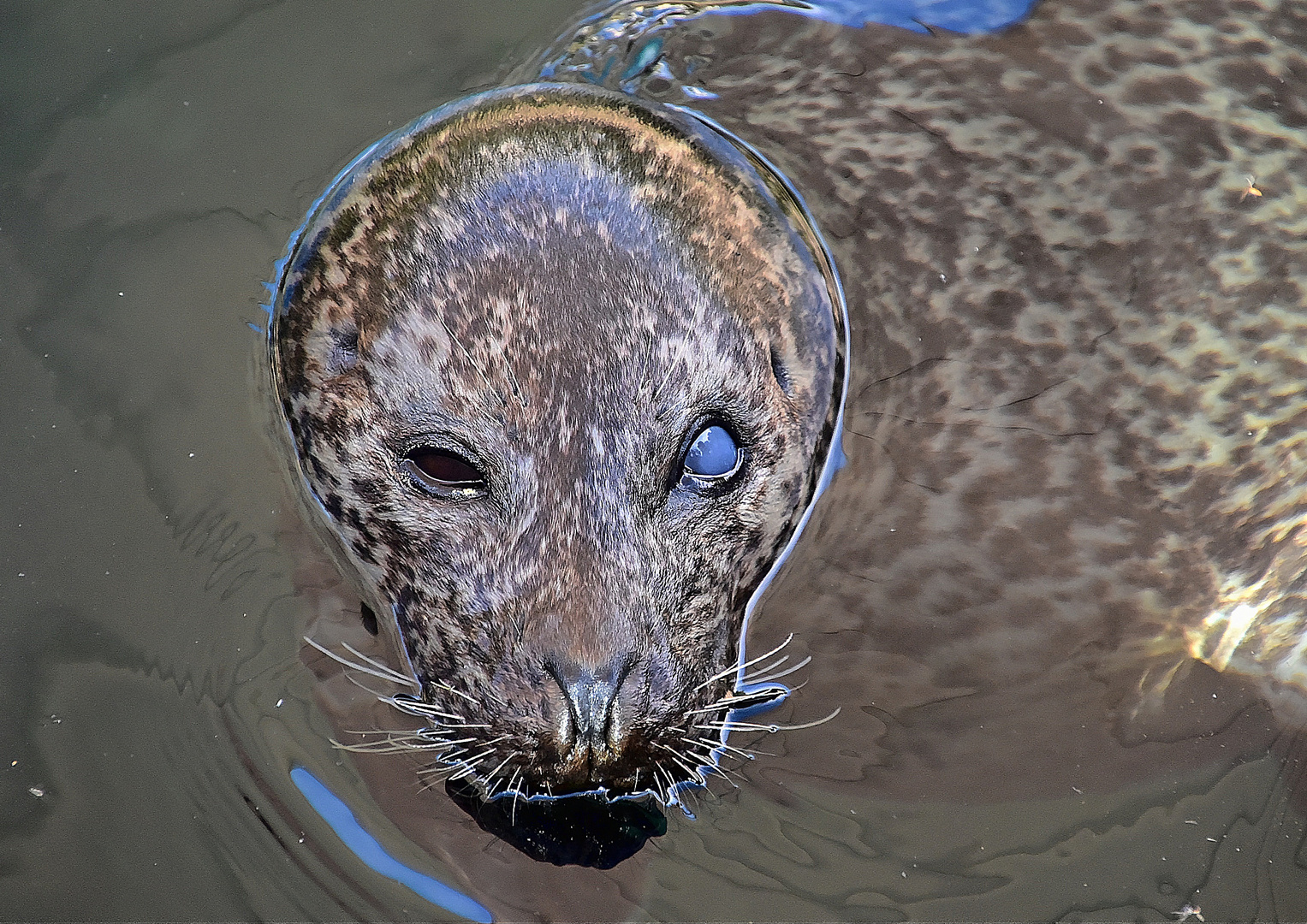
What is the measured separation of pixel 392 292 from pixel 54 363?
1.20 metres

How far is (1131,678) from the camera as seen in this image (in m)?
3.04

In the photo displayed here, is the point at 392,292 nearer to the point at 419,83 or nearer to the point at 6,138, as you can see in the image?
the point at 419,83

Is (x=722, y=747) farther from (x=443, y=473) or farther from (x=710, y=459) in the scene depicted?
(x=443, y=473)

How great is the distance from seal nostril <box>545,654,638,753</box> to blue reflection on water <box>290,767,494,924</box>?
2.32 ft

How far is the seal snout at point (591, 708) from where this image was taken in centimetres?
221

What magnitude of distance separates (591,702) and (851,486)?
1.18 meters

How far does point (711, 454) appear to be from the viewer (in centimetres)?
256

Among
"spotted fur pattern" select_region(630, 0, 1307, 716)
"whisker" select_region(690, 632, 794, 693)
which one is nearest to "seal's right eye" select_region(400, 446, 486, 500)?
"whisker" select_region(690, 632, 794, 693)

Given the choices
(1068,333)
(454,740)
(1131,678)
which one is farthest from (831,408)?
(454,740)

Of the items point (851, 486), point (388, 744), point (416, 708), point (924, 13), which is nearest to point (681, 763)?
point (416, 708)

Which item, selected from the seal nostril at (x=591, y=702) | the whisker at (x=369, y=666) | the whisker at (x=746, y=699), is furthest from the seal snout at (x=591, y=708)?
the whisker at (x=369, y=666)

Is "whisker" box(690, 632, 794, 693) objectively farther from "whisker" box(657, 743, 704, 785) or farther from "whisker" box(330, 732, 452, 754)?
"whisker" box(330, 732, 452, 754)

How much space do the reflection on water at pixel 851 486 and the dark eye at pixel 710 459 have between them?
55 centimetres

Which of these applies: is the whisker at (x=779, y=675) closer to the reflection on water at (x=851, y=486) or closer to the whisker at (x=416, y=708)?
the reflection on water at (x=851, y=486)
